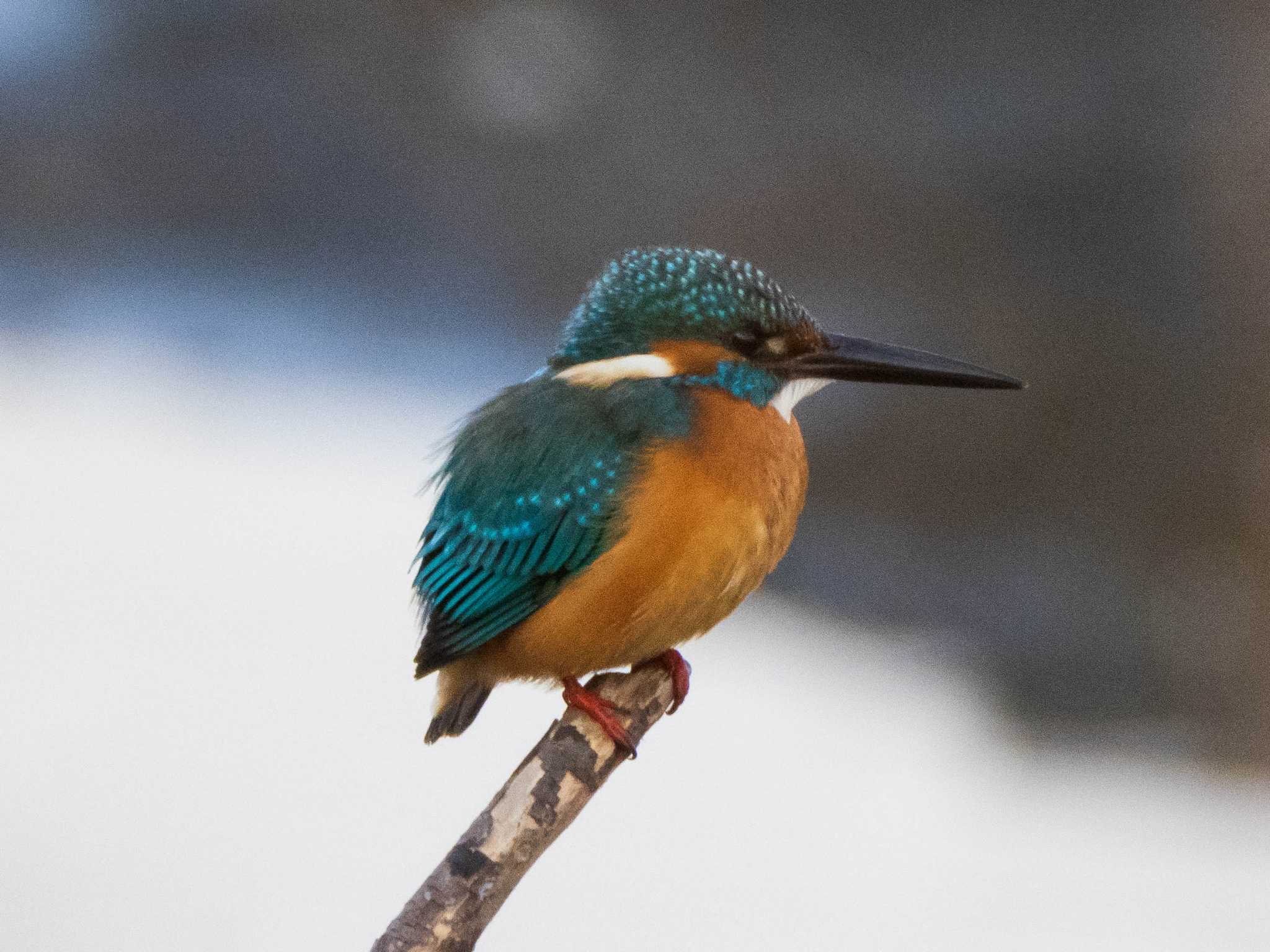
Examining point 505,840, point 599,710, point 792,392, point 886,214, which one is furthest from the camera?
point 886,214

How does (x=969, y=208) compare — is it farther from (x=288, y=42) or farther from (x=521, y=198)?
(x=288, y=42)

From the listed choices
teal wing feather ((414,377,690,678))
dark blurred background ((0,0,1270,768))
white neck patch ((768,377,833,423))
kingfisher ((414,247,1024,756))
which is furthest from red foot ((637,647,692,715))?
dark blurred background ((0,0,1270,768))

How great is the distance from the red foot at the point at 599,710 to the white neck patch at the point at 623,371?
0.25m

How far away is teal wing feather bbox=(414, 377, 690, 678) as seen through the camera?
110 cm

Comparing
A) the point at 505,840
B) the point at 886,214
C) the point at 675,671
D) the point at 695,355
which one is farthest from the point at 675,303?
the point at 886,214

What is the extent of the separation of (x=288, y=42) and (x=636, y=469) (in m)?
2.11

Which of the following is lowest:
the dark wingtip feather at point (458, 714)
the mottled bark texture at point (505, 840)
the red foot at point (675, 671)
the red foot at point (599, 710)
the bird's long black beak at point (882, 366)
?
the mottled bark texture at point (505, 840)

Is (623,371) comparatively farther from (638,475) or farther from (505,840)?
(505,840)

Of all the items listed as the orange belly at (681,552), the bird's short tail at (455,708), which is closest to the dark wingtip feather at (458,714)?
the bird's short tail at (455,708)

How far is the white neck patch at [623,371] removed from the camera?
3.74 feet

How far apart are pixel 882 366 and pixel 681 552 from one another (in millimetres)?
234

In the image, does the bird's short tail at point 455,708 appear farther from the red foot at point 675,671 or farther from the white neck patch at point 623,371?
the white neck patch at point 623,371

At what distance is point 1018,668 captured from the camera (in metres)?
2.96

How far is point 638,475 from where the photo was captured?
1092mm
